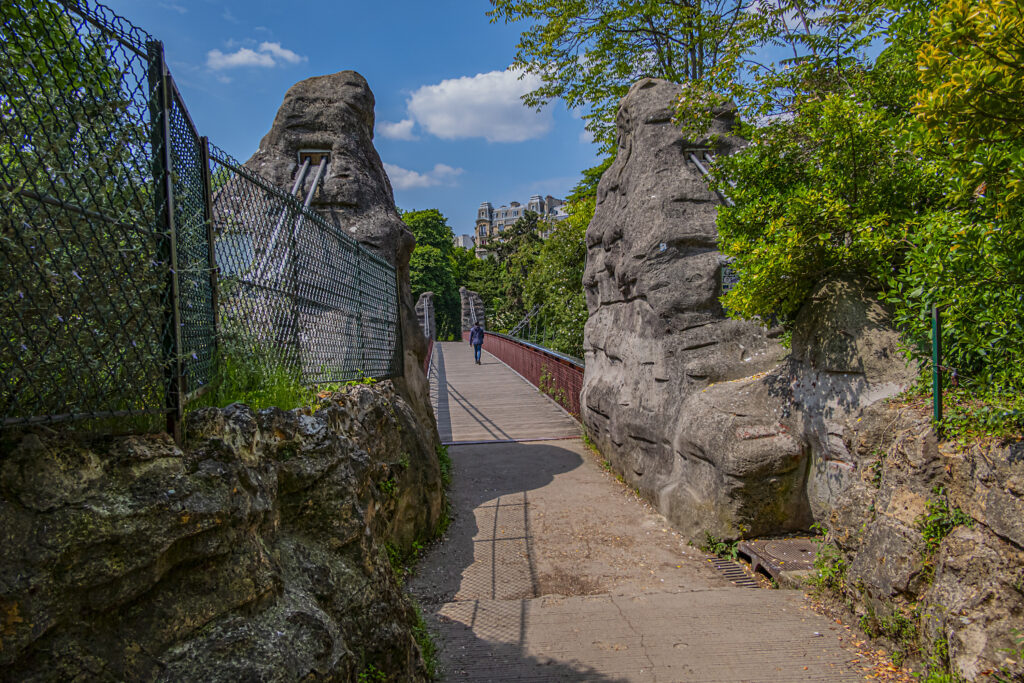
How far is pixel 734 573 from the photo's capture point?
5.71 m

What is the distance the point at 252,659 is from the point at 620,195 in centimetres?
839

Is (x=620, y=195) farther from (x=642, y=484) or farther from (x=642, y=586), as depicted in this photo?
(x=642, y=586)

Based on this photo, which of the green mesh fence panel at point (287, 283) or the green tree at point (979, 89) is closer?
the green tree at point (979, 89)

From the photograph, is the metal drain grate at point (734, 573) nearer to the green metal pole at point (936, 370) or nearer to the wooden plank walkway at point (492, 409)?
the green metal pole at point (936, 370)

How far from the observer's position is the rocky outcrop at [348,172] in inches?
330

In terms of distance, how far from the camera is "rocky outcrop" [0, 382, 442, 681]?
5.95ft

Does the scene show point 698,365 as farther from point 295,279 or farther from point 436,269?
point 436,269

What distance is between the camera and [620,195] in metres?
9.48

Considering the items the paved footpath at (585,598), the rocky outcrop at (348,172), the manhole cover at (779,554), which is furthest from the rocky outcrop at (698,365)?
the rocky outcrop at (348,172)

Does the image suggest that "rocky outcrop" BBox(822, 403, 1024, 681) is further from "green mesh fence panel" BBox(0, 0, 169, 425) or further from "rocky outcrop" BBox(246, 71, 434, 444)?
"rocky outcrop" BBox(246, 71, 434, 444)

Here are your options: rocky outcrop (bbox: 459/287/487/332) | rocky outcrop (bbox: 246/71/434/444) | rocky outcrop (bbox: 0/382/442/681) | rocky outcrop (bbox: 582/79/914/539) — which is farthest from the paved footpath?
rocky outcrop (bbox: 459/287/487/332)

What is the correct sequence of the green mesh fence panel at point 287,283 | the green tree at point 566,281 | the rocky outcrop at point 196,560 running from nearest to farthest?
the rocky outcrop at point 196,560 < the green mesh fence panel at point 287,283 < the green tree at point 566,281

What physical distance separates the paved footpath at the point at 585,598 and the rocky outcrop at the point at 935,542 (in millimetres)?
466

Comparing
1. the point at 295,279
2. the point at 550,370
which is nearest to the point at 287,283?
the point at 295,279
